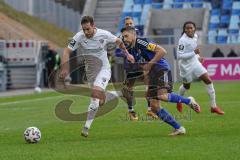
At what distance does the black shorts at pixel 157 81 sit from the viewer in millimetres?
14631

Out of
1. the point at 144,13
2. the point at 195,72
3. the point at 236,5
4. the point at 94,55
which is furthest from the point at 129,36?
the point at 144,13

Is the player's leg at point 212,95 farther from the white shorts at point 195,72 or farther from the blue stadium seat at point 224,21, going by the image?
the blue stadium seat at point 224,21

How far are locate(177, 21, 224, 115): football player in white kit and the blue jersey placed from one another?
279 cm

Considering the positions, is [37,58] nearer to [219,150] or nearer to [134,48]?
[134,48]

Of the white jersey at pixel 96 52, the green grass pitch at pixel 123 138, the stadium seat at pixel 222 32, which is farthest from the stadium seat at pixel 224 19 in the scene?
the white jersey at pixel 96 52

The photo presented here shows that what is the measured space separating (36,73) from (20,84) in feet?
3.41

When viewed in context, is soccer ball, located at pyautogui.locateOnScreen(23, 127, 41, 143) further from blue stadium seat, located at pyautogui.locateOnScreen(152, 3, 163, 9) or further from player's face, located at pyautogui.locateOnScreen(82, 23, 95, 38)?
blue stadium seat, located at pyautogui.locateOnScreen(152, 3, 163, 9)

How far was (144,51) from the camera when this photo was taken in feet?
49.8

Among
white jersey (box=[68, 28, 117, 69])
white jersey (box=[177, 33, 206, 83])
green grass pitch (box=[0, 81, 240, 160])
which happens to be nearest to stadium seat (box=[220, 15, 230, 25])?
green grass pitch (box=[0, 81, 240, 160])

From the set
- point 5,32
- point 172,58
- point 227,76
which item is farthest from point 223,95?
point 5,32

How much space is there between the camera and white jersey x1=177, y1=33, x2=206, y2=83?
19.2 metres

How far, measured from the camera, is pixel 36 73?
4009 centimetres

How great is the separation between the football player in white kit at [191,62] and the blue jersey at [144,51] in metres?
2.79

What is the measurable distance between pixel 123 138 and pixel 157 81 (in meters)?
1.64
